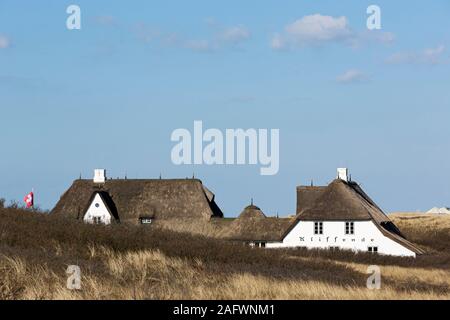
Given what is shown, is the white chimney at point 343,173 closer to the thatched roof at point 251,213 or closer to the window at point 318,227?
the window at point 318,227

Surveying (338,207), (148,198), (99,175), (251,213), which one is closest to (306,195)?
(338,207)

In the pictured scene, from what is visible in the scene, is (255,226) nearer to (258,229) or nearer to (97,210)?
(258,229)

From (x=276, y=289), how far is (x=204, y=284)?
8.12ft

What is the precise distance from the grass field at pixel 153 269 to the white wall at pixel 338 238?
16.6 meters

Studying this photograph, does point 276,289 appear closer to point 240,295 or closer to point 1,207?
point 240,295

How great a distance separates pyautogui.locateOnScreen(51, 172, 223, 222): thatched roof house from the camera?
2793 inches

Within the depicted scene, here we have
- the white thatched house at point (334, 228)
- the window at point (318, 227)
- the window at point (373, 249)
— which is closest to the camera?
the window at point (373, 249)

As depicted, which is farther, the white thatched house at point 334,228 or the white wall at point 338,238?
the white thatched house at point 334,228

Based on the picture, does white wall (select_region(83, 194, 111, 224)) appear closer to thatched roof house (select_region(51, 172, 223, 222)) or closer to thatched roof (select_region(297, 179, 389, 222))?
thatched roof house (select_region(51, 172, 223, 222))

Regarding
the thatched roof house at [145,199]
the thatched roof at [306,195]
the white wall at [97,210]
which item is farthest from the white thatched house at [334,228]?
the white wall at [97,210]

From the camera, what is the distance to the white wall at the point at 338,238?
61.6 metres

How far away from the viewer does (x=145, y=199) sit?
2844 inches
